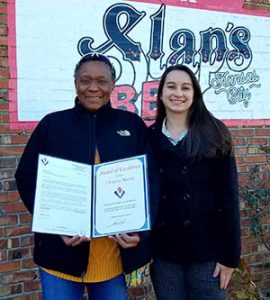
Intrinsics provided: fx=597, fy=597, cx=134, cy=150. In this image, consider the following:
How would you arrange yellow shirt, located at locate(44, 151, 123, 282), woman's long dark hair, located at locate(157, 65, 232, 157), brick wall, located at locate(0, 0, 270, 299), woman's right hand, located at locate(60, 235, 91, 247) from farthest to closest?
brick wall, located at locate(0, 0, 270, 299) < woman's long dark hair, located at locate(157, 65, 232, 157) < yellow shirt, located at locate(44, 151, 123, 282) < woman's right hand, located at locate(60, 235, 91, 247)

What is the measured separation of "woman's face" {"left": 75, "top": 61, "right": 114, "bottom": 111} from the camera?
3.02m

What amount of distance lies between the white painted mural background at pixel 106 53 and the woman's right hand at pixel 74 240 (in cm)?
143

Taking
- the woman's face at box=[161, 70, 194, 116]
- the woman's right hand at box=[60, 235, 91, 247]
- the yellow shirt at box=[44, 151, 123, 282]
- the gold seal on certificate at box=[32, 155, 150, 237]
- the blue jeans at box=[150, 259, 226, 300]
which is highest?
the woman's face at box=[161, 70, 194, 116]

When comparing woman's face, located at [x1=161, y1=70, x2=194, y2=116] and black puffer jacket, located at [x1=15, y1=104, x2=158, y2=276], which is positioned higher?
woman's face, located at [x1=161, y1=70, x2=194, y2=116]

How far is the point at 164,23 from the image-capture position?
4809mm

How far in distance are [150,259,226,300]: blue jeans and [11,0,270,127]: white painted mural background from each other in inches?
60.3

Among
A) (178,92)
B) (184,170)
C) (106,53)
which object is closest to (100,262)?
(184,170)

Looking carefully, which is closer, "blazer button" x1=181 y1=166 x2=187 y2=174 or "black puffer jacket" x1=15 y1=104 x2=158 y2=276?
"black puffer jacket" x1=15 y1=104 x2=158 y2=276

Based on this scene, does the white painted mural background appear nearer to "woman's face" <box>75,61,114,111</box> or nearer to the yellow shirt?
"woman's face" <box>75,61,114,111</box>

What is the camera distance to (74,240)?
9.47 ft

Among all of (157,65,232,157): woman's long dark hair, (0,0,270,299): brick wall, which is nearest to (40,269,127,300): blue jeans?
(157,65,232,157): woman's long dark hair

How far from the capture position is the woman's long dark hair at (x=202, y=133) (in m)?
3.15

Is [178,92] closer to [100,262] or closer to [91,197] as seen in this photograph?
[91,197]

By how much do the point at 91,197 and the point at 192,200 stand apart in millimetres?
566
